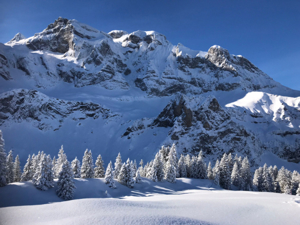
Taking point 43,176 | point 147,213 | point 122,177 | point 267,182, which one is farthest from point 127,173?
point 267,182

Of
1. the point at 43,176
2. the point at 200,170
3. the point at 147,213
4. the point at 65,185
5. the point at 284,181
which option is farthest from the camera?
the point at 200,170

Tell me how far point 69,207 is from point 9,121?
327 feet

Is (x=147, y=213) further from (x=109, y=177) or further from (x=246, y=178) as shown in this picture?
(x=246, y=178)

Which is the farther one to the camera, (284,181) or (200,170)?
(200,170)

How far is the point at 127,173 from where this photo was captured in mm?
39406

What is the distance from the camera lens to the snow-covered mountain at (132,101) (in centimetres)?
8806

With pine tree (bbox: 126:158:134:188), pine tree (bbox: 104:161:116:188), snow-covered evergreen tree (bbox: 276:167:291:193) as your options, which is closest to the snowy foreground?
pine tree (bbox: 104:161:116:188)

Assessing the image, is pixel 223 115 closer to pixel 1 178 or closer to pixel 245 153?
pixel 245 153

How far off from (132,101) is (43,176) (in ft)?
368

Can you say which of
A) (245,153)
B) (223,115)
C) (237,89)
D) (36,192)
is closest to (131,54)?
(237,89)

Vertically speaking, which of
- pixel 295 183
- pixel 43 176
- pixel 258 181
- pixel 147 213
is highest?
pixel 147 213

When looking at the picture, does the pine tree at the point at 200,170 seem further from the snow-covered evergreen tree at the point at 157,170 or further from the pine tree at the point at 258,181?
the pine tree at the point at 258,181

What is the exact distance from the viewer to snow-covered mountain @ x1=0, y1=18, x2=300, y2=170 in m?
88.1

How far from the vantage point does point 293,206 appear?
52.0 ft
